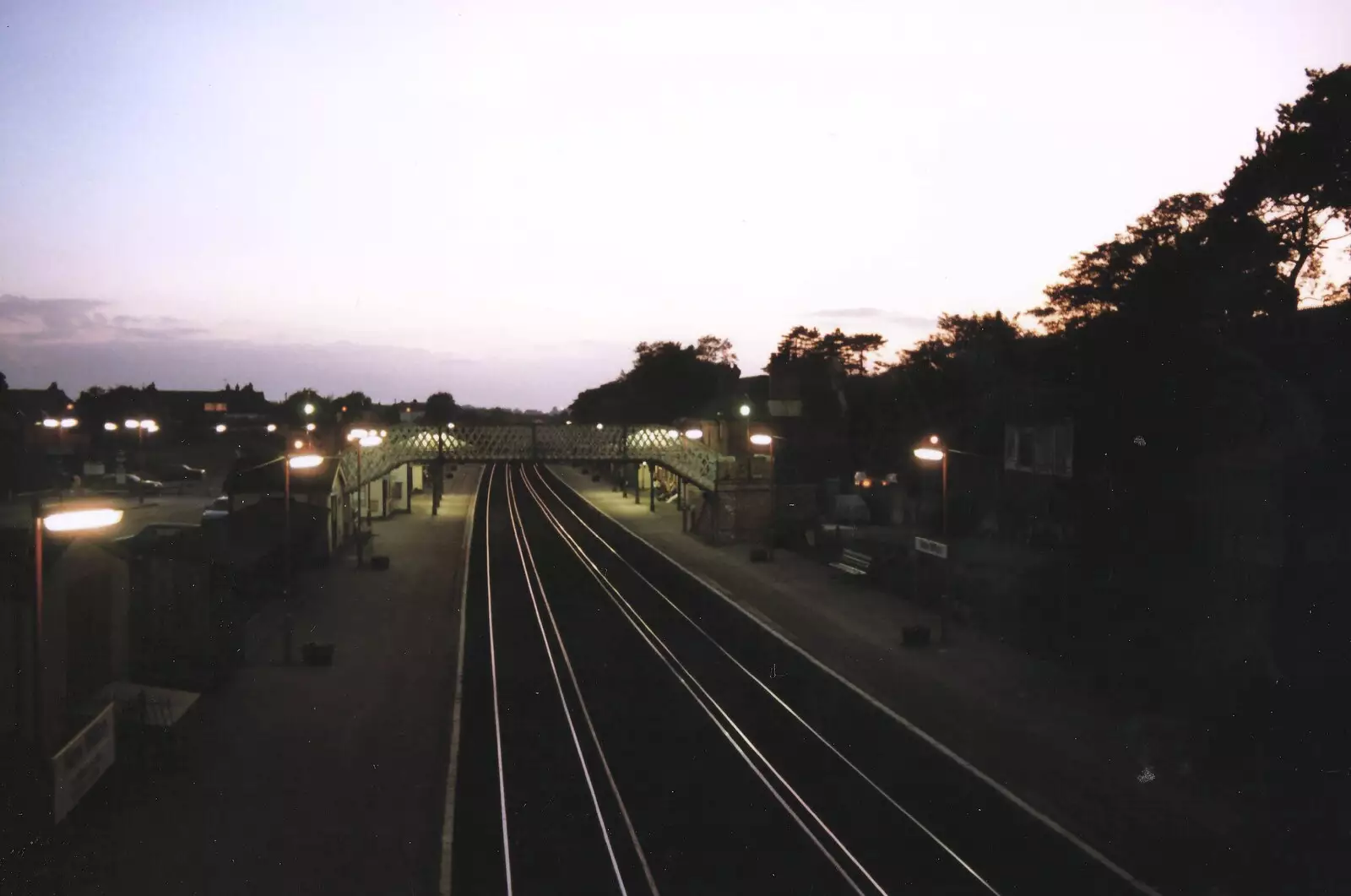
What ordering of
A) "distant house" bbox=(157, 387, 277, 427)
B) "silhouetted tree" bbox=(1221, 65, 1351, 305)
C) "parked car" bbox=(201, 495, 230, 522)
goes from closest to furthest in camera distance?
1. "silhouetted tree" bbox=(1221, 65, 1351, 305)
2. "parked car" bbox=(201, 495, 230, 522)
3. "distant house" bbox=(157, 387, 277, 427)

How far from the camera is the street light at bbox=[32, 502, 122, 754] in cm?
1119

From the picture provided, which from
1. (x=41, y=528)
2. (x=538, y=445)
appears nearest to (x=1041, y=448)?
(x=538, y=445)

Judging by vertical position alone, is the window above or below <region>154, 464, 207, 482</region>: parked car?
above

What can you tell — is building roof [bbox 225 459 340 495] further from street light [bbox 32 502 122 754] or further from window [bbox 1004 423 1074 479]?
window [bbox 1004 423 1074 479]

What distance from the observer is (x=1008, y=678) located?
66.5 feet

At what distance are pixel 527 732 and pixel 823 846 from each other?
650cm

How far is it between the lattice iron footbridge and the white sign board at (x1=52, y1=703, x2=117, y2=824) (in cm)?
3155

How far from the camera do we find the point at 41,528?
11.8 meters

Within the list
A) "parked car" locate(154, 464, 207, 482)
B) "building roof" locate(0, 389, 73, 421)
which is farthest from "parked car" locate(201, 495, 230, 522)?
"building roof" locate(0, 389, 73, 421)

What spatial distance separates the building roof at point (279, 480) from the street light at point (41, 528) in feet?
79.5

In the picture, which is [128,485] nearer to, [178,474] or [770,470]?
[178,474]

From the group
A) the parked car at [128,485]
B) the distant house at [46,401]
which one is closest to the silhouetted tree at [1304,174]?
the parked car at [128,485]

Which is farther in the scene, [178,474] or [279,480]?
[178,474]

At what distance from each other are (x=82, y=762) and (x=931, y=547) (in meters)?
18.5
